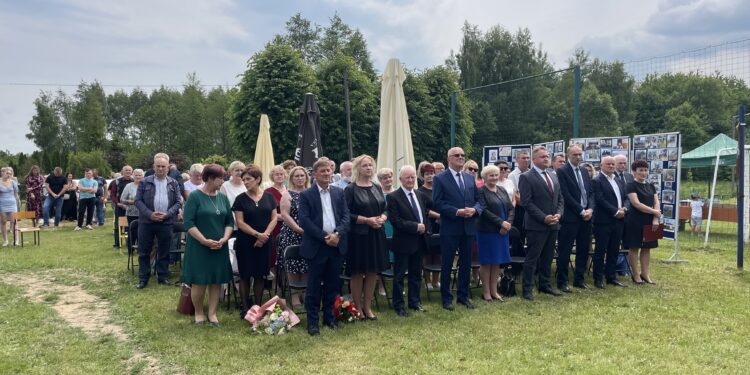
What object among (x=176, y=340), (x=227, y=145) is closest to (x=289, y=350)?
(x=176, y=340)

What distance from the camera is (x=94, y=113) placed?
42.8m

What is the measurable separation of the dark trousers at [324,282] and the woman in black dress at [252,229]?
71 centimetres

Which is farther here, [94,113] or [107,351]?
[94,113]

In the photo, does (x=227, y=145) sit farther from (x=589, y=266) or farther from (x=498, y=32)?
(x=589, y=266)

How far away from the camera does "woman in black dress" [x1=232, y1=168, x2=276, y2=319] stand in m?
5.41

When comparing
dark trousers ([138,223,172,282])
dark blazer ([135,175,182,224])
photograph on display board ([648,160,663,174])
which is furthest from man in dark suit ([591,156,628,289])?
→ dark trousers ([138,223,172,282])

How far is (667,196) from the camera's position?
8664mm

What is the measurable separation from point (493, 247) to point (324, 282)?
7.09ft

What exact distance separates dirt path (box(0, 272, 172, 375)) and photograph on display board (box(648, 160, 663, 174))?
823cm

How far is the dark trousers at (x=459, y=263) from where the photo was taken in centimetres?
589

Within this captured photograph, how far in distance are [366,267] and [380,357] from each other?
1162 mm

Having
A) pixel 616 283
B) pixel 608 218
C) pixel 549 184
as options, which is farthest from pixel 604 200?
pixel 616 283

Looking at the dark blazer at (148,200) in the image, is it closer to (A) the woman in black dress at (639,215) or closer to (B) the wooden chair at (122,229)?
(B) the wooden chair at (122,229)

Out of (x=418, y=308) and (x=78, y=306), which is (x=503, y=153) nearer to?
(x=418, y=308)
